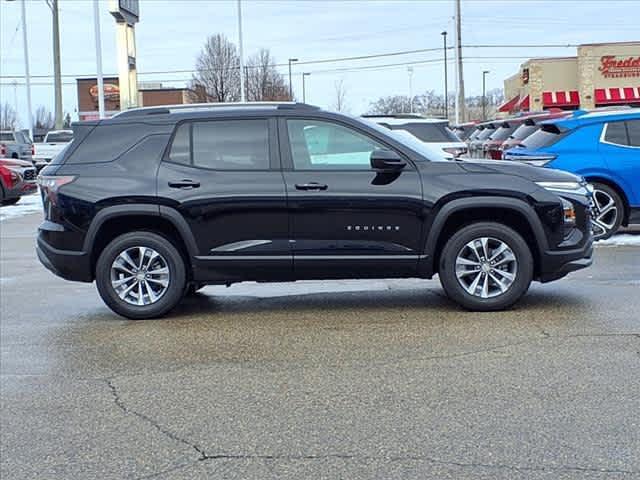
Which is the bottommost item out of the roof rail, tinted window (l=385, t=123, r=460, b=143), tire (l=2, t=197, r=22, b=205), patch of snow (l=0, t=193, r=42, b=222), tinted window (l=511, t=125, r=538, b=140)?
patch of snow (l=0, t=193, r=42, b=222)

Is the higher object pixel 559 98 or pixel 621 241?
pixel 559 98

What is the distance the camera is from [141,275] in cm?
736

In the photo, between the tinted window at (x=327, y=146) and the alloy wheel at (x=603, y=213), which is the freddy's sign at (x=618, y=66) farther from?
the tinted window at (x=327, y=146)

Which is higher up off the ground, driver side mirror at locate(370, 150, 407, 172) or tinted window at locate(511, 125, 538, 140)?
tinted window at locate(511, 125, 538, 140)

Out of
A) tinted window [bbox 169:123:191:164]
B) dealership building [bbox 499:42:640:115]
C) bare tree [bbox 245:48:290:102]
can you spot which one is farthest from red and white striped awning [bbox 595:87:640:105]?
tinted window [bbox 169:123:191:164]

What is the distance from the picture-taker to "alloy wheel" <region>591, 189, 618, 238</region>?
1142 cm

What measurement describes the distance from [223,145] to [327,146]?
953 millimetres

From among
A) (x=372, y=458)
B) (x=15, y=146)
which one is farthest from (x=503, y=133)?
(x=15, y=146)

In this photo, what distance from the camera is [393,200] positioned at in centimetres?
709

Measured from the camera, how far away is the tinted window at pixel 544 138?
11555 millimetres

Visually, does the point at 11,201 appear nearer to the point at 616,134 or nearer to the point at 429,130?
the point at 429,130

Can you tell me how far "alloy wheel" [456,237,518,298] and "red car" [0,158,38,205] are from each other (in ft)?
48.3

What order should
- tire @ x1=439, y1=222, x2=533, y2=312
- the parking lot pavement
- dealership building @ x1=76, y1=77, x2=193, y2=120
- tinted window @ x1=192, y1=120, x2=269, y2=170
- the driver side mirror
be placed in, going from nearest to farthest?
1. the parking lot pavement
2. the driver side mirror
3. tire @ x1=439, y1=222, x2=533, y2=312
4. tinted window @ x1=192, y1=120, x2=269, y2=170
5. dealership building @ x1=76, y1=77, x2=193, y2=120

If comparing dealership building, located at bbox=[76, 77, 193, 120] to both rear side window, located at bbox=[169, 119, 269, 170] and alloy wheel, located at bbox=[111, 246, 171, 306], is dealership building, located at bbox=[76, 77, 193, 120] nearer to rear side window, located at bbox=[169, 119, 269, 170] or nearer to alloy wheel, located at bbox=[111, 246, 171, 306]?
rear side window, located at bbox=[169, 119, 269, 170]
